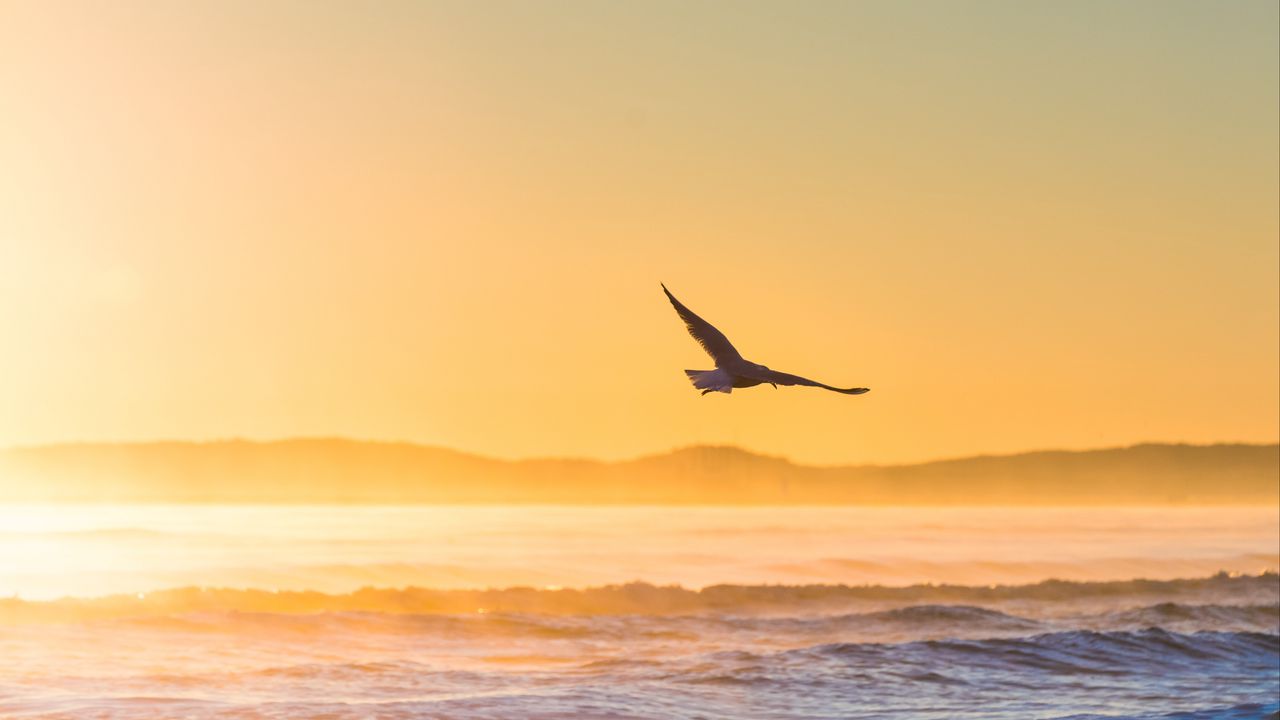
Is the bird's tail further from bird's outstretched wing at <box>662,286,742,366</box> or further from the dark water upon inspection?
the dark water

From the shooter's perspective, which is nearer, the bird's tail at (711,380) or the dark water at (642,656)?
the bird's tail at (711,380)

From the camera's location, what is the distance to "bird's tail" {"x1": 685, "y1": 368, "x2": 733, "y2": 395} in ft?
32.8

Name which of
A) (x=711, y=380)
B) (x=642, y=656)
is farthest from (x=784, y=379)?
(x=642, y=656)

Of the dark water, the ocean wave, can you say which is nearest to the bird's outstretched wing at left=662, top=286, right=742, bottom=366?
the dark water

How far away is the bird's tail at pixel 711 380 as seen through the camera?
9992mm

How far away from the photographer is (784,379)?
971 cm

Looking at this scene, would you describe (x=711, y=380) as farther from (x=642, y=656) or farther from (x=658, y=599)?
(x=658, y=599)

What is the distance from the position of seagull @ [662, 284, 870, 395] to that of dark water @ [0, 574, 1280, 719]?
19.2 m

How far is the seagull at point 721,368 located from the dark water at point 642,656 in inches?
755

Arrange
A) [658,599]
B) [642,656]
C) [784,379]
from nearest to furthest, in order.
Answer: [784,379], [642,656], [658,599]

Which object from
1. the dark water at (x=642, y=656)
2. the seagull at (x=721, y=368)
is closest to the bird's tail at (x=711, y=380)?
the seagull at (x=721, y=368)

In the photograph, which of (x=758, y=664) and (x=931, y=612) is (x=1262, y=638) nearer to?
(x=931, y=612)

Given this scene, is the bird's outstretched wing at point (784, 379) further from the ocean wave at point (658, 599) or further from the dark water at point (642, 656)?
the ocean wave at point (658, 599)

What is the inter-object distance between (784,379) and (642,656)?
31377 millimetres
